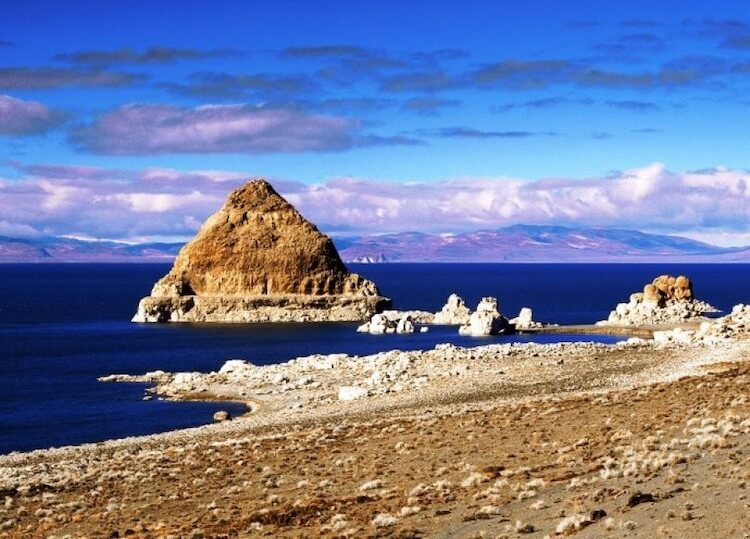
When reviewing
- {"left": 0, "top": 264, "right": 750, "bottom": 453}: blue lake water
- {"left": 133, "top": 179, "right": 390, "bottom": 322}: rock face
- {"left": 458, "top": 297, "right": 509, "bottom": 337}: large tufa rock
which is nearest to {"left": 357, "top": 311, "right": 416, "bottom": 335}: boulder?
{"left": 0, "top": 264, "right": 750, "bottom": 453}: blue lake water

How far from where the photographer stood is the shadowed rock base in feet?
415

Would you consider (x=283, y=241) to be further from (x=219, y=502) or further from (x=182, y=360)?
(x=219, y=502)

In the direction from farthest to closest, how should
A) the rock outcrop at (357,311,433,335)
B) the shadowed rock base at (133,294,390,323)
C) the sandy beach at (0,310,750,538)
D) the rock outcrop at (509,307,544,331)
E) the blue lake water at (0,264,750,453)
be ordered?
1. the shadowed rock base at (133,294,390,323)
2. the rock outcrop at (357,311,433,335)
3. the rock outcrop at (509,307,544,331)
4. the blue lake water at (0,264,750,453)
5. the sandy beach at (0,310,750,538)

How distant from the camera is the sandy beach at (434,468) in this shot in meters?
20.0

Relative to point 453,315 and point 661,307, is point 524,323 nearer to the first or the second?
point 453,315

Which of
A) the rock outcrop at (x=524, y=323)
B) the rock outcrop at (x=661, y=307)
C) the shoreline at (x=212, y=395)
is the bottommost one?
the shoreline at (x=212, y=395)

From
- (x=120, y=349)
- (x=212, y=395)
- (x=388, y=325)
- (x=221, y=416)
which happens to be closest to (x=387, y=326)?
(x=388, y=325)

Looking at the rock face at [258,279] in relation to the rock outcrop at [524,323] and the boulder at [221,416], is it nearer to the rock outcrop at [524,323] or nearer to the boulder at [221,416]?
the rock outcrop at [524,323]

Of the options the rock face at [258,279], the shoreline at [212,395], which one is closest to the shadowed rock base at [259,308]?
the rock face at [258,279]

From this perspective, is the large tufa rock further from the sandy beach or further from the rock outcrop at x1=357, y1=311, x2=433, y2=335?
the sandy beach

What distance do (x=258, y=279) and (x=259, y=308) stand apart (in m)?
4.33

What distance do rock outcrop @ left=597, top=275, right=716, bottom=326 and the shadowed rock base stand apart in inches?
1266

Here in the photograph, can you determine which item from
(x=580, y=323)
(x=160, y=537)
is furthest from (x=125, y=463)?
(x=580, y=323)

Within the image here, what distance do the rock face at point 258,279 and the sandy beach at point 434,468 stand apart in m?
78.8
